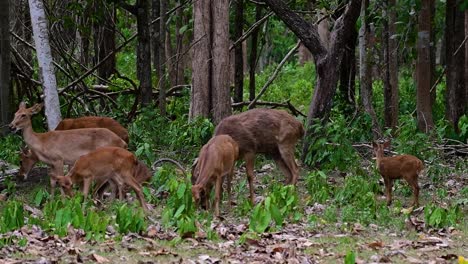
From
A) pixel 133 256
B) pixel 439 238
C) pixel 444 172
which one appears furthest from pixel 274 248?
pixel 444 172

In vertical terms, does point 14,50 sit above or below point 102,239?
above

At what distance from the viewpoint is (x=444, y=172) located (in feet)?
45.9

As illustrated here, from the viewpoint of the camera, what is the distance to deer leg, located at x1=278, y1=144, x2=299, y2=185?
1321 cm

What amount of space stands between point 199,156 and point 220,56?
5.71 meters

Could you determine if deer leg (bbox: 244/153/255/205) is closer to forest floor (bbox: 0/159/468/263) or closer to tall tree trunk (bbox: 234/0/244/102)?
forest floor (bbox: 0/159/468/263)

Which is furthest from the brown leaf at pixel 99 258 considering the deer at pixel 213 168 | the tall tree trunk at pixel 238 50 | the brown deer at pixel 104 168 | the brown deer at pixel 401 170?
the tall tree trunk at pixel 238 50

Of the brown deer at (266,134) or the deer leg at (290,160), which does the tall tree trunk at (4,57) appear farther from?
the deer leg at (290,160)

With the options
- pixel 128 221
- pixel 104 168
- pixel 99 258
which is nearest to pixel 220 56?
pixel 104 168

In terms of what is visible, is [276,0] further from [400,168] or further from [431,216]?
[431,216]

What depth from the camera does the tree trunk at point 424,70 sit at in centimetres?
1608

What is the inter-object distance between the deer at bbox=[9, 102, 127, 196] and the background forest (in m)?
0.46

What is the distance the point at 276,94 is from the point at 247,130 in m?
14.7

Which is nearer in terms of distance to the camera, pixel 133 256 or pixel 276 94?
pixel 133 256

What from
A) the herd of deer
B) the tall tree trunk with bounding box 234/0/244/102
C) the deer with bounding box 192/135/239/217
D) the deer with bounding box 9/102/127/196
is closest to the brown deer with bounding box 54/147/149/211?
the herd of deer
